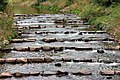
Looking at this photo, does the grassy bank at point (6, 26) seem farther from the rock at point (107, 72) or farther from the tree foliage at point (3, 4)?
the rock at point (107, 72)

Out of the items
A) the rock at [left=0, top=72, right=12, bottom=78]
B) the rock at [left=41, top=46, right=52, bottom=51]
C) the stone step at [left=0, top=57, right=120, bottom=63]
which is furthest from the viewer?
the rock at [left=41, top=46, right=52, bottom=51]

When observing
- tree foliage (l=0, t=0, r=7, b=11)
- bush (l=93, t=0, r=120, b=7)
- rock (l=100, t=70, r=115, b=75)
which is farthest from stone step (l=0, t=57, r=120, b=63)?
bush (l=93, t=0, r=120, b=7)

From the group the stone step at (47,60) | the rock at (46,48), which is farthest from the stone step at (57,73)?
the rock at (46,48)

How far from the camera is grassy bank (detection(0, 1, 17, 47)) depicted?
32719 millimetres

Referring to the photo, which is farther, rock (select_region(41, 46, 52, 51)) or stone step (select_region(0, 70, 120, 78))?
rock (select_region(41, 46, 52, 51))

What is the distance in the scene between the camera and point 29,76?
73.3 feet

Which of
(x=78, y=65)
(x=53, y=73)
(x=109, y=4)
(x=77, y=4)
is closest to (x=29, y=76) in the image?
(x=53, y=73)

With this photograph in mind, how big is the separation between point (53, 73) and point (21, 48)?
807 centimetres

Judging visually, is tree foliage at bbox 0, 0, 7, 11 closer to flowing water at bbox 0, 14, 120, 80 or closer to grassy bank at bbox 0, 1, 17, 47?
grassy bank at bbox 0, 1, 17, 47

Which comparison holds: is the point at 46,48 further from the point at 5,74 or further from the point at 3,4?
the point at 3,4

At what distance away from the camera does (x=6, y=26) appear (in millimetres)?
35344

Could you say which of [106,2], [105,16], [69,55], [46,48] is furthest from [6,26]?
[106,2]

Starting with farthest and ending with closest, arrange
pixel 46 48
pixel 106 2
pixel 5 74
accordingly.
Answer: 1. pixel 106 2
2. pixel 46 48
3. pixel 5 74

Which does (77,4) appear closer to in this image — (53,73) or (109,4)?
(109,4)
